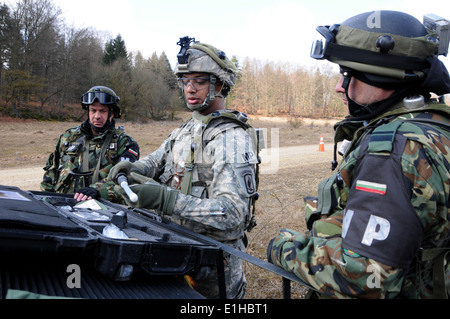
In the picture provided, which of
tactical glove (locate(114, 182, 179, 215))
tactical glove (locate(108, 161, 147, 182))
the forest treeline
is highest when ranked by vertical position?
the forest treeline

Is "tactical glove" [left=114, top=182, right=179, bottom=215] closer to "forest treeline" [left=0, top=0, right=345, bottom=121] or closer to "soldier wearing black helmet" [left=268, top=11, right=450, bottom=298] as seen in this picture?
"soldier wearing black helmet" [left=268, top=11, right=450, bottom=298]

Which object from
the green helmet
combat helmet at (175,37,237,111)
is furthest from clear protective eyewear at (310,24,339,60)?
the green helmet

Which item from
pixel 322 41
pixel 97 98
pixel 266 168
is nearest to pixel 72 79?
pixel 266 168

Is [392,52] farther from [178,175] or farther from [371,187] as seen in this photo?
[178,175]

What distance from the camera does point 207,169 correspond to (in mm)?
2906

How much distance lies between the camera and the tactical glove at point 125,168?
9.62 feet

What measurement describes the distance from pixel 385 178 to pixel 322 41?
102 cm

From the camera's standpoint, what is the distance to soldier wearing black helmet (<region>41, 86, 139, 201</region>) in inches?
181

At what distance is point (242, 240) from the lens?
3.09 metres

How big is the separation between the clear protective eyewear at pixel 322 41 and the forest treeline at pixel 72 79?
1963cm

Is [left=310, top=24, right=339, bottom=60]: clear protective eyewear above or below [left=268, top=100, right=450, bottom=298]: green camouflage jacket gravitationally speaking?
above

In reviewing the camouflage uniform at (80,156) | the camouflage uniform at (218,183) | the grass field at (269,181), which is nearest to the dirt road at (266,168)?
the grass field at (269,181)

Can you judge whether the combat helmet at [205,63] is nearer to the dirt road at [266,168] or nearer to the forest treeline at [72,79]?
the dirt road at [266,168]

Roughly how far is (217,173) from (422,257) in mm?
1509
